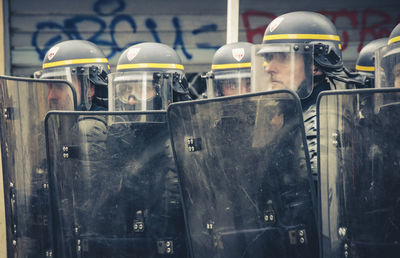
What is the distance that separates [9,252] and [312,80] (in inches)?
79.1

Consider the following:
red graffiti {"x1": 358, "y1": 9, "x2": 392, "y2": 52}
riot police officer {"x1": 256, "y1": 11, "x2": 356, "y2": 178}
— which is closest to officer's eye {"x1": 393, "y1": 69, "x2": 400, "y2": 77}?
riot police officer {"x1": 256, "y1": 11, "x2": 356, "y2": 178}

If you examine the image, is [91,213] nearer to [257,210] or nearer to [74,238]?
[74,238]

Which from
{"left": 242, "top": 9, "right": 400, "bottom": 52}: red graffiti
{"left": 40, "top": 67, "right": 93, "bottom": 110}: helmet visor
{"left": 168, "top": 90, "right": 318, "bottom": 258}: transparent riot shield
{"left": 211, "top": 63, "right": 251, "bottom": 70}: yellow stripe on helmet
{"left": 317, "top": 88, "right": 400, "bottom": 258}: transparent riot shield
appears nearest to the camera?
{"left": 317, "top": 88, "right": 400, "bottom": 258}: transparent riot shield

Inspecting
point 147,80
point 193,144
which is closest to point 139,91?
point 147,80

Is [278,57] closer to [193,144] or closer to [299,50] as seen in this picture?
[299,50]

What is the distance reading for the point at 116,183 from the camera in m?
→ 2.94

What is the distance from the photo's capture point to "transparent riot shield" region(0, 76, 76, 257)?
3264mm

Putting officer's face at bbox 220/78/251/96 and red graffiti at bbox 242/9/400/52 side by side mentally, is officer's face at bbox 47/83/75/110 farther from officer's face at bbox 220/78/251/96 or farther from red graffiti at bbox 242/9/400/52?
red graffiti at bbox 242/9/400/52

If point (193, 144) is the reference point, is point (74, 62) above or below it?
above

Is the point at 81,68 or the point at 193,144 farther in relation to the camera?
the point at 81,68

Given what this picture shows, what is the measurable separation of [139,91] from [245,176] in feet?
6.21

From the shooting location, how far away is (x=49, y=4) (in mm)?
6656

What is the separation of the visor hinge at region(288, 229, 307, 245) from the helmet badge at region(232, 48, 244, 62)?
2541mm

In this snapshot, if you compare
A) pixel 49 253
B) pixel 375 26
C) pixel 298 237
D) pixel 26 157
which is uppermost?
pixel 375 26
